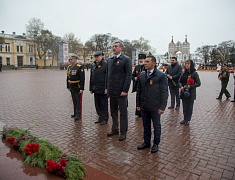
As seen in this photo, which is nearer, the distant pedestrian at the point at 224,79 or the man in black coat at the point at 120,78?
the man in black coat at the point at 120,78

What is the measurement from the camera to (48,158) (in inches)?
134

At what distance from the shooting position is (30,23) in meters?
63.5

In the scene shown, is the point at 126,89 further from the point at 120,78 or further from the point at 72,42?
the point at 72,42

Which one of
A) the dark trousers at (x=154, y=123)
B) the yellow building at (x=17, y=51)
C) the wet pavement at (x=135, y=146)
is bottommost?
the wet pavement at (x=135, y=146)

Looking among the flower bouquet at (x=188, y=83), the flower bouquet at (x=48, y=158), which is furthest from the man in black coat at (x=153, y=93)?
the flower bouquet at (x=188, y=83)

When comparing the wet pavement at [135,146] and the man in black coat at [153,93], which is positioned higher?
the man in black coat at [153,93]

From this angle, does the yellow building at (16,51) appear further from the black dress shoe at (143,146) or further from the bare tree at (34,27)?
the black dress shoe at (143,146)

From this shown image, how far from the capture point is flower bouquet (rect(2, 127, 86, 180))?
3.12 m

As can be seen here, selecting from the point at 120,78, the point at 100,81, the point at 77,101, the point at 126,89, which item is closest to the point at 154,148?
the point at 126,89

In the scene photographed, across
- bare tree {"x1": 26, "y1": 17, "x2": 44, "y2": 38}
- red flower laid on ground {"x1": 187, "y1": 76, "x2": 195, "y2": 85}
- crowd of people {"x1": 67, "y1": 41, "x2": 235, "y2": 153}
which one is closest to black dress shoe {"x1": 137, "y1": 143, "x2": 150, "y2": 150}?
crowd of people {"x1": 67, "y1": 41, "x2": 235, "y2": 153}

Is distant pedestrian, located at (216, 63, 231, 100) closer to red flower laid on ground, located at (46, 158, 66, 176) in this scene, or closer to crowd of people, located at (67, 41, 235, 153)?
crowd of people, located at (67, 41, 235, 153)

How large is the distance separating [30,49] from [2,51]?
33.4 ft

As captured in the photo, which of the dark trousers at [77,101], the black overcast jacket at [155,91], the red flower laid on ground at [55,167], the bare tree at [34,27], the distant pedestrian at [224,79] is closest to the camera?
the red flower laid on ground at [55,167]

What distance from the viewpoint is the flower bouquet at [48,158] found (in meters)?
3.12
